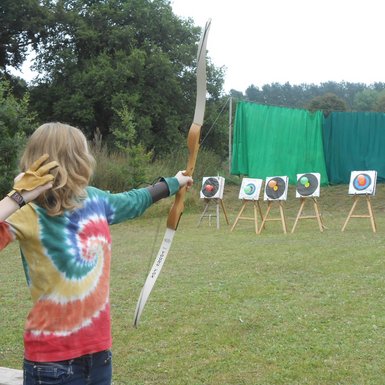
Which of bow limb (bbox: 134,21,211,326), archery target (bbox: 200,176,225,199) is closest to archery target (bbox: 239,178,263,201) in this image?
archery target (bbox: 200,176,225,199)

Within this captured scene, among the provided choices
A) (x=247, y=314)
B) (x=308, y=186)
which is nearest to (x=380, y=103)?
(x=308, y=186)

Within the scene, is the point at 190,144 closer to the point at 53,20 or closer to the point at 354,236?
the point at 354,236

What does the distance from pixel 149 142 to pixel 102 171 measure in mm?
8050

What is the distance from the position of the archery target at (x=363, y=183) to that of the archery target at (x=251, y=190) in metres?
1.64

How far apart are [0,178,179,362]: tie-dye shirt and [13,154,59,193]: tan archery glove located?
115 millimetres

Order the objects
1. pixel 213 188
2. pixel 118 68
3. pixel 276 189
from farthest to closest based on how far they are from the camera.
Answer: pixel 118 68 → pixel 213 188 → pixel 276 189

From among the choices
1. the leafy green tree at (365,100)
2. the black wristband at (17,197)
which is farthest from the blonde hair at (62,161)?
the leafy green tree at (365,100)

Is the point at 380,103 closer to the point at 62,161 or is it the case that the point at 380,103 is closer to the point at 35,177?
the point at 62,161

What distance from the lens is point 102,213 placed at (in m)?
1.78

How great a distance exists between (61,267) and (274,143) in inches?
469

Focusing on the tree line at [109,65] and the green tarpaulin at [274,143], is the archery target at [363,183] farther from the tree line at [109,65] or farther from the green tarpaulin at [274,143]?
the tree line at [109,65]

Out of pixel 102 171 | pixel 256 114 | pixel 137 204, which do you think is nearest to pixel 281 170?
pixel 256 114

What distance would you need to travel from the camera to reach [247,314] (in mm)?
4113

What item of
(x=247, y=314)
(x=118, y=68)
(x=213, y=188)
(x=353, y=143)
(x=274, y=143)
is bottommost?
(x=247, y=314)
